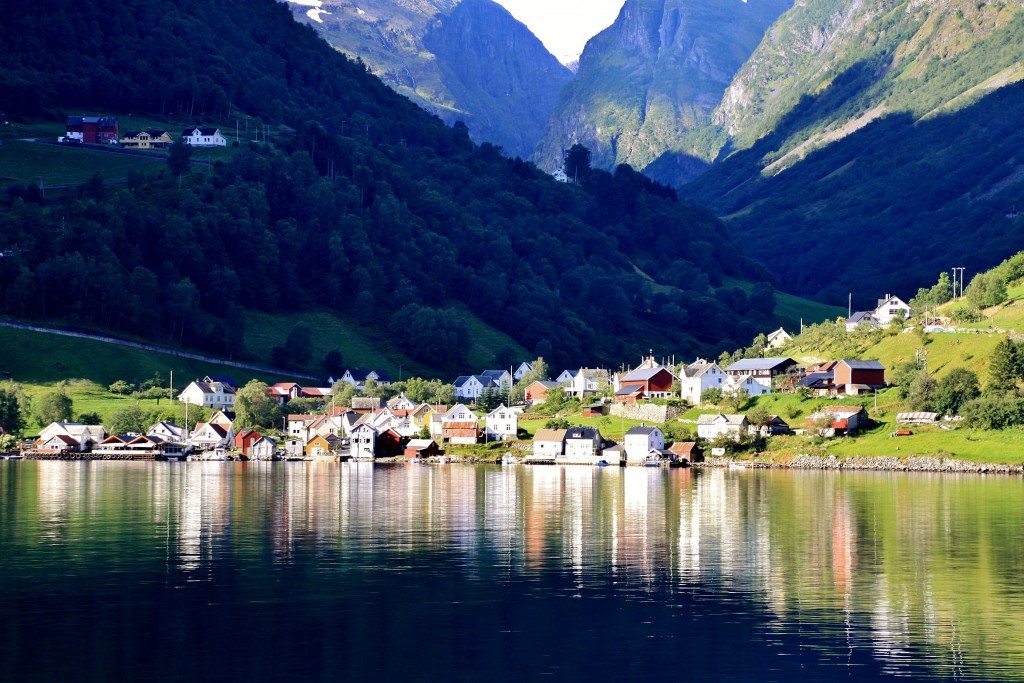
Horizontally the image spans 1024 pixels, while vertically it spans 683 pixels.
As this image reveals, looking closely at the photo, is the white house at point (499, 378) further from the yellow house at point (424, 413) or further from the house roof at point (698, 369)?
the house roof at point (698, 369)

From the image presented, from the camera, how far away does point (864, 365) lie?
127562mm

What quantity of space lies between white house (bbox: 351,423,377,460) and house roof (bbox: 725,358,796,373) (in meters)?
38.1

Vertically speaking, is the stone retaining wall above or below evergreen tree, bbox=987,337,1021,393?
below

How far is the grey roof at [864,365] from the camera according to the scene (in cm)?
12706

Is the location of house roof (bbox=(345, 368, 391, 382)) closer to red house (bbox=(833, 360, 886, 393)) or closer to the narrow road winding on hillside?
the narrow road winding on hillside

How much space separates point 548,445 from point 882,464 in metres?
31.2

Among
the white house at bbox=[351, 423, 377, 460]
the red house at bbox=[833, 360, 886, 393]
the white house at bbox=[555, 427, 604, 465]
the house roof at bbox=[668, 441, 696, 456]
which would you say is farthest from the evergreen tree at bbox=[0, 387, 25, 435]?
the red house at bbox=[833, 360, 886, 393]

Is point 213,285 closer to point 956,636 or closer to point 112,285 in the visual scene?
point 112,285

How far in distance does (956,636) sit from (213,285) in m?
169

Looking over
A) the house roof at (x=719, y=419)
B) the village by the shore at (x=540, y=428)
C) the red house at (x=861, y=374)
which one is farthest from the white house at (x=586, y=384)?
the red house at (x=861, y=374)

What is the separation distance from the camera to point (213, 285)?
19788 centimetres

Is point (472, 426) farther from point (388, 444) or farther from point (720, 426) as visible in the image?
point (720, 426)

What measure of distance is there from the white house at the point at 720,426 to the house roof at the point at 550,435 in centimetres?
1224

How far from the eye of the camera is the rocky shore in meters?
99.5
